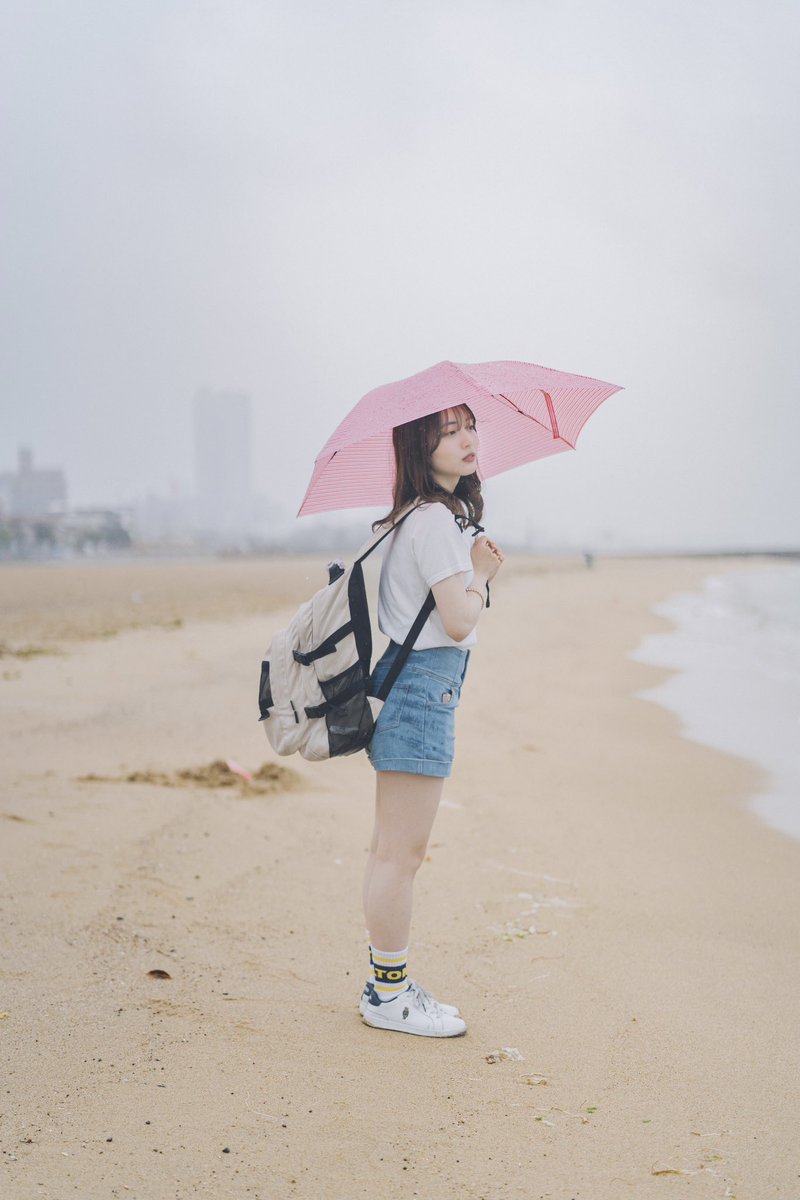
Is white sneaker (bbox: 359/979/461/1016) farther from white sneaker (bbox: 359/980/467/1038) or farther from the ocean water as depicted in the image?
the ocean water

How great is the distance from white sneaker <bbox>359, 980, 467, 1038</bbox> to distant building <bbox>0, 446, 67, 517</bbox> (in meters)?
133

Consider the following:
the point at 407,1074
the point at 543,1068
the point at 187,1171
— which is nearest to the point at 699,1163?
the point at 543,1068

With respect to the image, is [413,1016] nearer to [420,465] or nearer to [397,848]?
[397,848]

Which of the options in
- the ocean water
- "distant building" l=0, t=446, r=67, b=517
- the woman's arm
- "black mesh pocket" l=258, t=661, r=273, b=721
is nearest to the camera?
the woman's arm

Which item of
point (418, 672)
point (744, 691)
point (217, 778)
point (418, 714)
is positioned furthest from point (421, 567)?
point (744, 691)

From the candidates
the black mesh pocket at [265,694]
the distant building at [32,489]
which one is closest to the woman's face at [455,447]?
the black mesh pocket at [265,694]

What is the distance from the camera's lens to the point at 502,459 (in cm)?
311

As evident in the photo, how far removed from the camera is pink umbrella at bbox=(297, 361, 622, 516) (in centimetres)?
253

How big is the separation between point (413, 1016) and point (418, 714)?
867 millimetres

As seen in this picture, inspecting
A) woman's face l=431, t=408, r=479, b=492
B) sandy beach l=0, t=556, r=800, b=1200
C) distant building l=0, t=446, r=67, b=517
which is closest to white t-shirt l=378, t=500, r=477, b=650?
woman's face l=431, t=408, r=479, b=492

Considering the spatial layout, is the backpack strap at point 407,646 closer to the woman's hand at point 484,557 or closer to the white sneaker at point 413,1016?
the woman's hand at point 484,557

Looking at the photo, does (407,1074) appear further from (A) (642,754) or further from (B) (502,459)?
(A) (642,754)

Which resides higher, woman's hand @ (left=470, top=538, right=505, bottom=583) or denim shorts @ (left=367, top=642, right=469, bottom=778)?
woman's hand @ (left=470, top=538, right=505, bottom=583)

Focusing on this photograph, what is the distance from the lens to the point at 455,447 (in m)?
2.65
